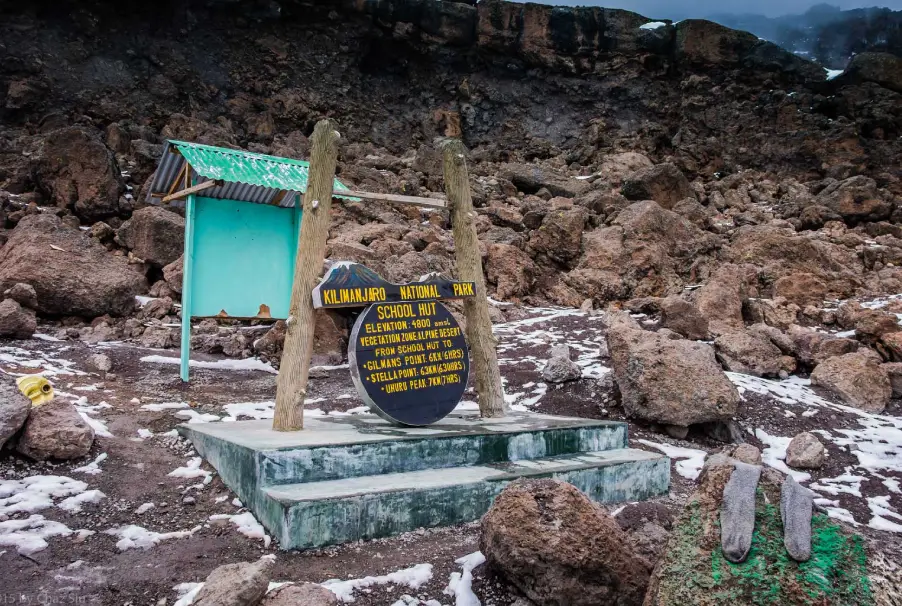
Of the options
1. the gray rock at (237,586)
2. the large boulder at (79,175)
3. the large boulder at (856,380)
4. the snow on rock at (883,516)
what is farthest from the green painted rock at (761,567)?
the large boulder at (79,175)

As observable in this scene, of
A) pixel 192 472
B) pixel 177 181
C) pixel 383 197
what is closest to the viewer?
pixel 192 472

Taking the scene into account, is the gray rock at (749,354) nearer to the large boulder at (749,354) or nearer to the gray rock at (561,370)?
the large boulder at (749,354)

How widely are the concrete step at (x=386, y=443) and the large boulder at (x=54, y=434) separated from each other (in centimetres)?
66

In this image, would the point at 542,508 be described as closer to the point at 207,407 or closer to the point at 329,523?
the point at 329,523

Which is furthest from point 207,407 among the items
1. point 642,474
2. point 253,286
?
point 642,474

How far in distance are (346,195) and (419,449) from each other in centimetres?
199

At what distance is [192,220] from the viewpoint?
19.6 feet

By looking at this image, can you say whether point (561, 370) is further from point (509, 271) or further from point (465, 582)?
point (509, 271)

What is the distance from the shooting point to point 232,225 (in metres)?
6.29

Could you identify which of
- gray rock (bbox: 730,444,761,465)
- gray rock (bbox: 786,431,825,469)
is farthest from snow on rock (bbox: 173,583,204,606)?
gray rock (bbox: 786,431,825,469)

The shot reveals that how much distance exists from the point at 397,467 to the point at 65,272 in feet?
20.9

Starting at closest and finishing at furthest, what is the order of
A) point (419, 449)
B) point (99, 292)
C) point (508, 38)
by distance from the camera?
point (419, 449), point (99, 292), point (508, 38)

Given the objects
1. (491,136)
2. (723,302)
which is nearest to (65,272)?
(723,302)

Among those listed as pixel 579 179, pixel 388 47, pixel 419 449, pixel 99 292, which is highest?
pixel 388 47
